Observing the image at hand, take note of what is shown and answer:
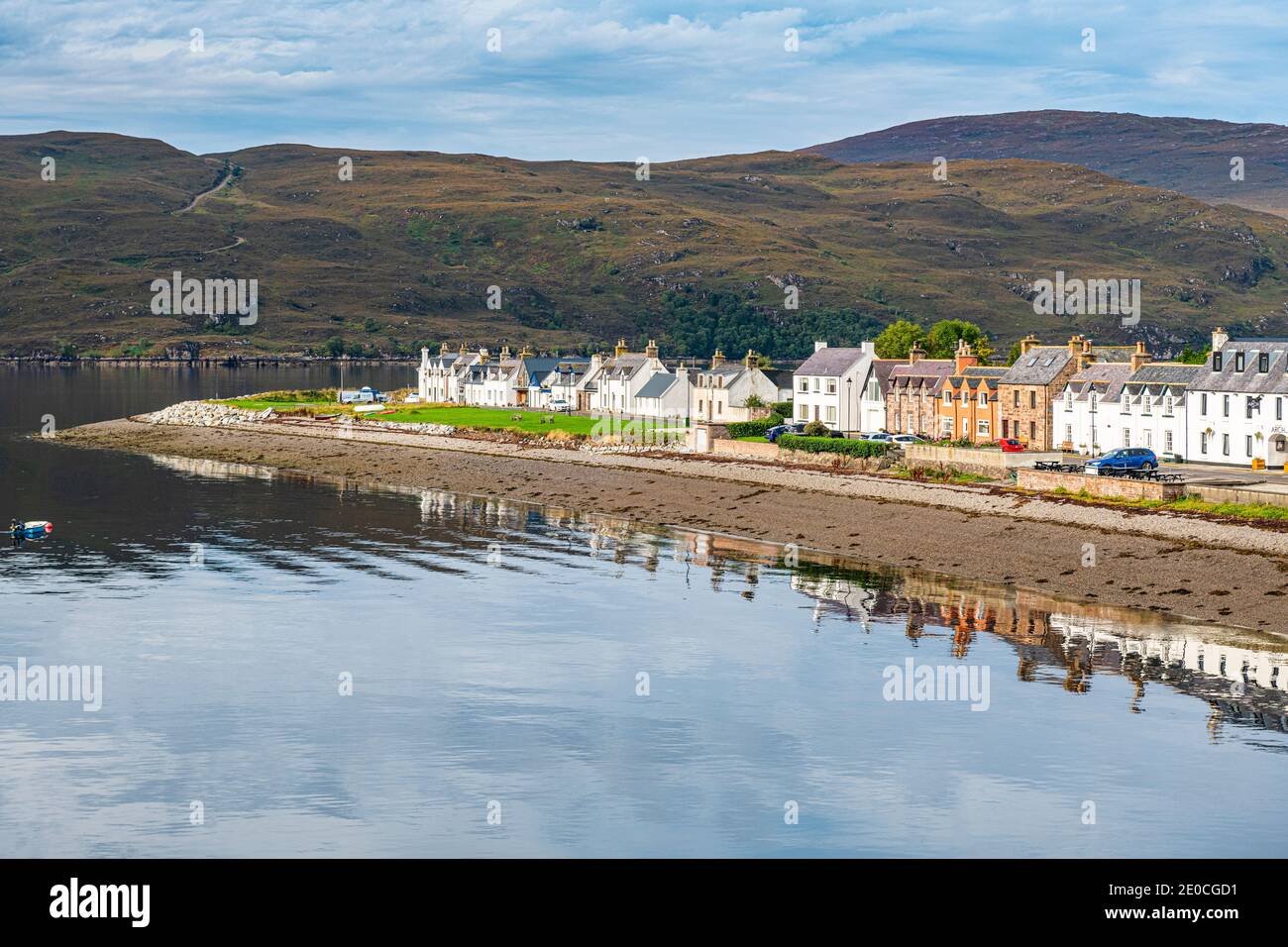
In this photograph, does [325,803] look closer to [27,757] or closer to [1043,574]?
[27,757]

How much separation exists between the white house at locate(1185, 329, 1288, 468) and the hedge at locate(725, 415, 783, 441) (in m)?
35.2

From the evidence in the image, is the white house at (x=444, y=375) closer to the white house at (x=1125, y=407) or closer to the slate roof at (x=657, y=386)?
the slate roof at (x=657, y=386)

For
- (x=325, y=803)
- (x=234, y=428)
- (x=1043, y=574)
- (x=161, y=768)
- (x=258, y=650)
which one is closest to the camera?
(x=325, y=803)

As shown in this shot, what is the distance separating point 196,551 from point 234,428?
7260 centimetres

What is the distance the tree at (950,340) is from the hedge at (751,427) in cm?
2605

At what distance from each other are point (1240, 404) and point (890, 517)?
20715mm

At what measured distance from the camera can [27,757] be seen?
148 ft

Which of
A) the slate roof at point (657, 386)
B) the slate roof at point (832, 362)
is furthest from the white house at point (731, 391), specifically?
the slate roof at point (832, 362)

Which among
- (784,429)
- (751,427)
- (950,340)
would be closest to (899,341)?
(950,340)

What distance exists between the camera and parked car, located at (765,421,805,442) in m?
115

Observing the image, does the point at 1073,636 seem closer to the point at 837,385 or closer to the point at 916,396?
the point at 916,396

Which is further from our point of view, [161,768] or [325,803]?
[161,768]
